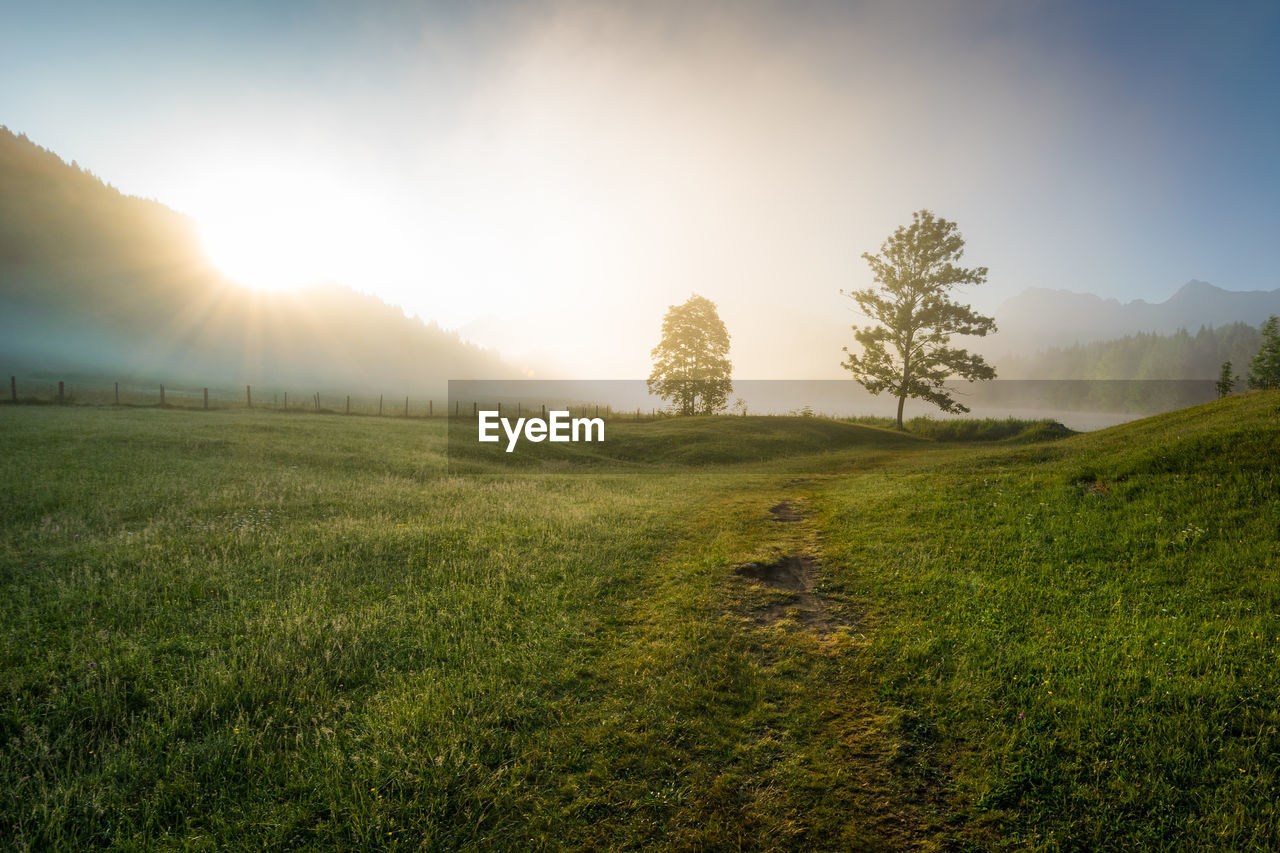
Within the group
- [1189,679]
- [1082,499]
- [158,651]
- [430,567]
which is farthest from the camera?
[1082,499]

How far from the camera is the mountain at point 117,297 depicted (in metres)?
123

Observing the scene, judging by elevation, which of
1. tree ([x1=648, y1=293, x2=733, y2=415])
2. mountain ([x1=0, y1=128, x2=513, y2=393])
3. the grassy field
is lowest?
the grassy field

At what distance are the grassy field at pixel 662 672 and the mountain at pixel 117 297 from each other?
130961 millimetres

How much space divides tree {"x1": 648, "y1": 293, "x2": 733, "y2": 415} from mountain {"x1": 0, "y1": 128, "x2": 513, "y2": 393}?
114 m

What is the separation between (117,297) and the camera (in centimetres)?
14475

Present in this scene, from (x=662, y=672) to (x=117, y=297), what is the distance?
692 ft

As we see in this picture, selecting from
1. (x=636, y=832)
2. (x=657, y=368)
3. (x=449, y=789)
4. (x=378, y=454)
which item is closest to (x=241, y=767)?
(x=449, y=789)

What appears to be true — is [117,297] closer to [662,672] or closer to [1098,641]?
[662,672]

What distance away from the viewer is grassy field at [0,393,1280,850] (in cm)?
456

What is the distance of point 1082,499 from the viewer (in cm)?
1238

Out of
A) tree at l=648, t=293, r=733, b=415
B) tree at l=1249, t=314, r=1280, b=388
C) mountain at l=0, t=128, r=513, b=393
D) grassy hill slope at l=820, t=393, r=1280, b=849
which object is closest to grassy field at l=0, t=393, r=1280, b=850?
grassy hill slope at l=820, t=393, r=1280, b=849

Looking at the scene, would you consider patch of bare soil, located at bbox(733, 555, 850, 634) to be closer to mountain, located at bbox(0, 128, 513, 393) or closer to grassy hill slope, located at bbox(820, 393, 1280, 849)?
grassy hill slope, located at bbox(820, 393, 1280, 849)

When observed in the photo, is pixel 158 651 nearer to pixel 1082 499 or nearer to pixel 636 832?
pixel 636 832

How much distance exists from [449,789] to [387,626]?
4.07 metres
